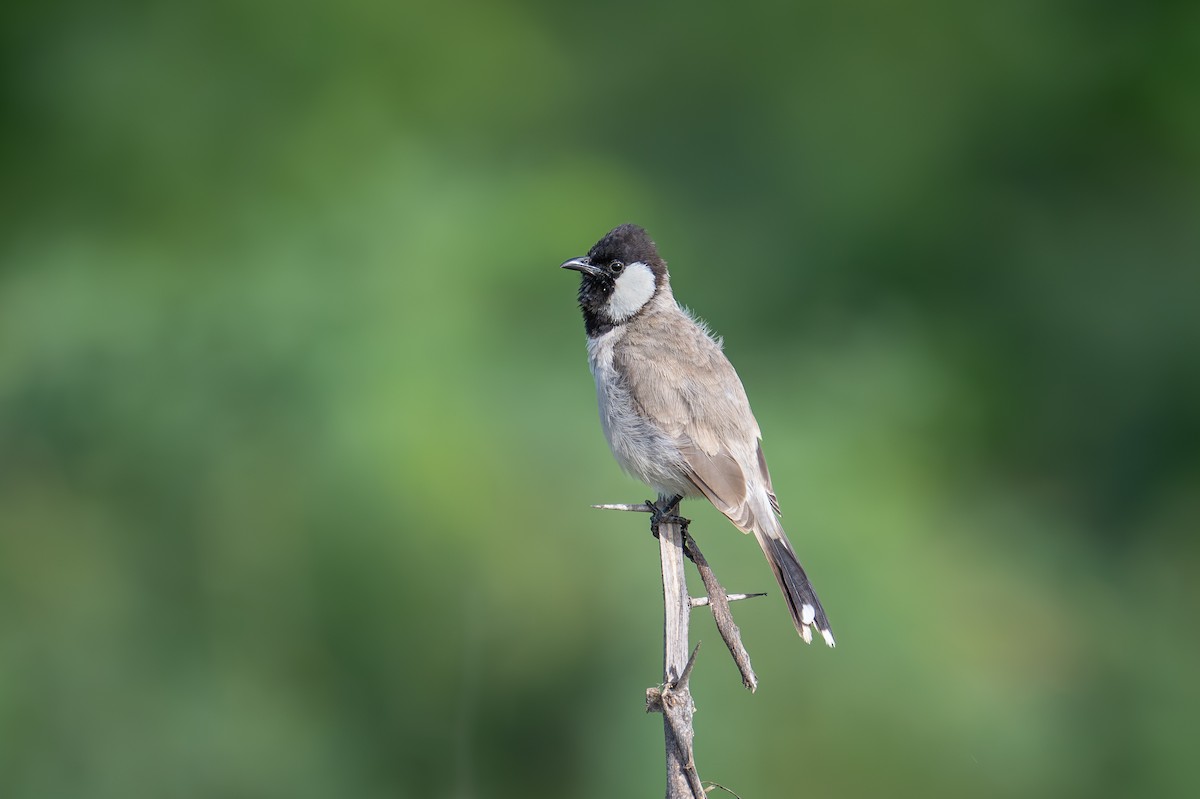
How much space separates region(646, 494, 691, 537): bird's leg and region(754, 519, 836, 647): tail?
0.33 m

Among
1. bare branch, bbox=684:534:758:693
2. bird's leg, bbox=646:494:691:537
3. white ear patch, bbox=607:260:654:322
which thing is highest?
white ear patch, bbox=607:260:654:322

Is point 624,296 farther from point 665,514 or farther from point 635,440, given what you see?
point 665,514

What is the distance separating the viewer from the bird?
14.1 ft

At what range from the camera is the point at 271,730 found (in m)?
7.09

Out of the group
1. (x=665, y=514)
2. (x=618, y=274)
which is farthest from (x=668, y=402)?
(x=618, y=274)

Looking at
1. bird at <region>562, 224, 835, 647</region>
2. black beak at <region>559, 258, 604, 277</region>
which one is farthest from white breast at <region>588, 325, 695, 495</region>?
black beak at <region>559, 258, 604, 277</region>

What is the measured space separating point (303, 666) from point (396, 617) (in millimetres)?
624

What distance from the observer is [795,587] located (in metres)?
4.05

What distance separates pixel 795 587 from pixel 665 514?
1.78 ft

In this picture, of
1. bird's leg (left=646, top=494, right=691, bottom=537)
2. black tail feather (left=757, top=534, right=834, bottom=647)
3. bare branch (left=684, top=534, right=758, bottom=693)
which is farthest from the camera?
bird's leg (left=646, top=494, right=691, bottom=537)

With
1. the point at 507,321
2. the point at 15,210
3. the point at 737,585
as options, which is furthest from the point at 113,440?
the point at 737,585

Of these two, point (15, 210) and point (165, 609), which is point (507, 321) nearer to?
point (165, 609)

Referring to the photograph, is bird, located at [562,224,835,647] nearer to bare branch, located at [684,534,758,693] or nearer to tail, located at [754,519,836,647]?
tail, located at [754,519,836,647]

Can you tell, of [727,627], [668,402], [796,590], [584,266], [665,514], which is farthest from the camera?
[584,266]
